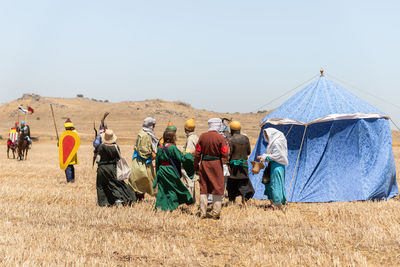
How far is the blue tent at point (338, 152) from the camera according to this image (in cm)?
1052

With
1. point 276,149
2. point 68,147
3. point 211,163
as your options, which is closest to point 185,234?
point 211,163

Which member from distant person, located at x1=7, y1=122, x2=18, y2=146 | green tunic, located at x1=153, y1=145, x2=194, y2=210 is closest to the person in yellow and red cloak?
green tunic, located at x1=153, y1=145, x2=194, y2=210

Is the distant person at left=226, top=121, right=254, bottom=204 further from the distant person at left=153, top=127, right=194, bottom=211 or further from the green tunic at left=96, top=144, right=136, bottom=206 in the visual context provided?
the green tunic at left=96, top=144, right=136, bottom=206

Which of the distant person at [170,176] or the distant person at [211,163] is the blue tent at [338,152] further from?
the distant person at [170,176]

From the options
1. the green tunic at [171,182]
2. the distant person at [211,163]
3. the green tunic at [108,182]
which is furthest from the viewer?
the green tunic at [108,182]

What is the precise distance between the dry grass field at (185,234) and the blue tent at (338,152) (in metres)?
0.78

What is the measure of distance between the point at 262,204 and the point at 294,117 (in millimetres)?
2323

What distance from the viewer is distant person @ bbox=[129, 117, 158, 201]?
370 inches

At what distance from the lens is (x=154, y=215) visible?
8.25 m

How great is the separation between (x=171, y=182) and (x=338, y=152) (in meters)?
4.34

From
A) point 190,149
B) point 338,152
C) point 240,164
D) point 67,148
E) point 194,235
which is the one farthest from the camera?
point 67,148

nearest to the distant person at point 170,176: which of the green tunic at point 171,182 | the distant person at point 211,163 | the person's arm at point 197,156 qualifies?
the green tunic at point 171,182

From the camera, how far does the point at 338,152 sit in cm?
1071

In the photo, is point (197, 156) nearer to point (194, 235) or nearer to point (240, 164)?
point (240, 164)
